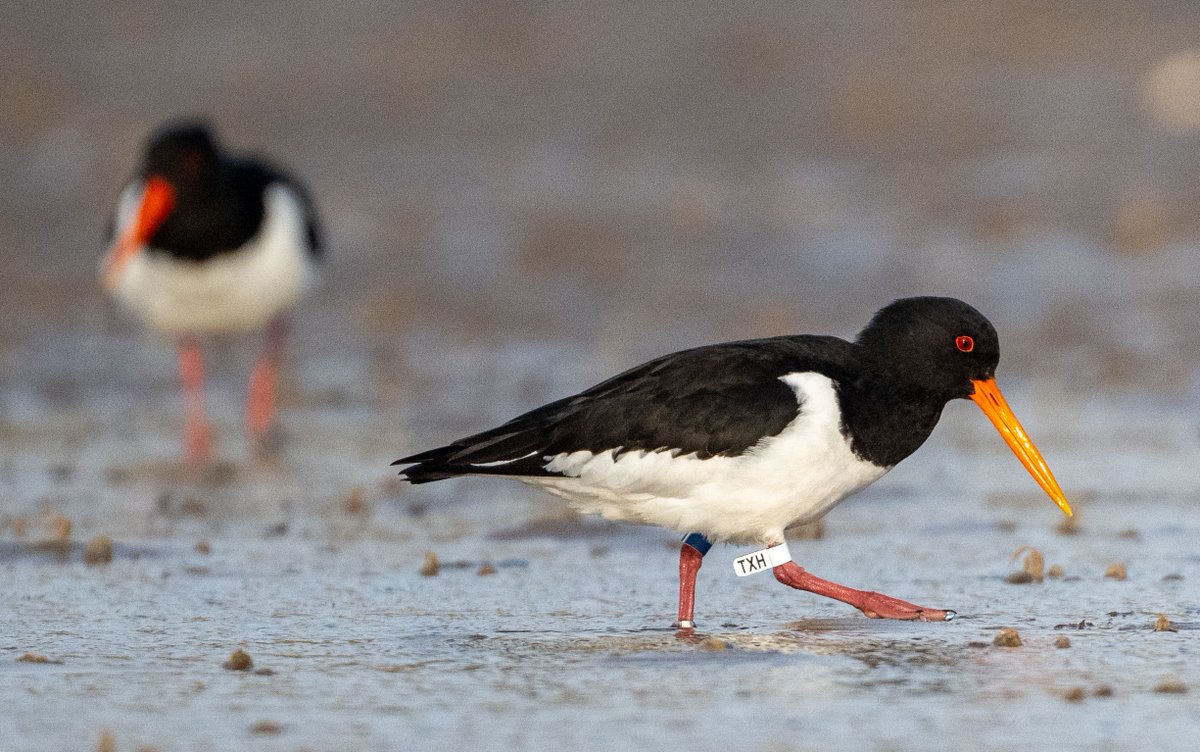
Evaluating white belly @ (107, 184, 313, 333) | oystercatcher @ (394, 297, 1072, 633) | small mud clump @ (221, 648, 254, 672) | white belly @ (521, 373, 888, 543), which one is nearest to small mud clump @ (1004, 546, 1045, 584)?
oystercatcher @ (394, 297, 1072, 633)

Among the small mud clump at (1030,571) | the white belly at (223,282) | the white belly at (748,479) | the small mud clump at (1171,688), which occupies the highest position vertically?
the white belly at (223,282)

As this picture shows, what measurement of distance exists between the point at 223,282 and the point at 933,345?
18.3ft

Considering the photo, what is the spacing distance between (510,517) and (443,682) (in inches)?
104

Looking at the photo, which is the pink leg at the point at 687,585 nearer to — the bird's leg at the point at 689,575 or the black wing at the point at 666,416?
the bird's leg at the point at 689,575

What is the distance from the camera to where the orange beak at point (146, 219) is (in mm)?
10430

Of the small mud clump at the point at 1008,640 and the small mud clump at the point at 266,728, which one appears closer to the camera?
the small mud clump at the point at 266,728

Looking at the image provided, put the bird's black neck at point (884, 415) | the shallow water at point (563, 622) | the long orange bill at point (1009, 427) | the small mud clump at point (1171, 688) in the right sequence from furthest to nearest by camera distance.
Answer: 1. the long orange bill at point (1009, 427)
2. the bird's black neck at point (884, 415)
3. the small mud clump at point (1171, 688)
4. the shallow water at point (563, 622)

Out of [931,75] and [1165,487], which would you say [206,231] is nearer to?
[1165,487]

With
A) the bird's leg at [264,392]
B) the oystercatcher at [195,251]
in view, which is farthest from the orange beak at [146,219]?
the bird's leg at [264,392]

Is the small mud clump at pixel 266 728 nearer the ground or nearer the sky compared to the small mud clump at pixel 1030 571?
nearer the ground

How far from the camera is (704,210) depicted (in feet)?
48.1

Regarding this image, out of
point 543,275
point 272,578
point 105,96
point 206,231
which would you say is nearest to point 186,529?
point 272,578

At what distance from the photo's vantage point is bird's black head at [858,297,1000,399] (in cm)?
585

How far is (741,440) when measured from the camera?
18.2ft
